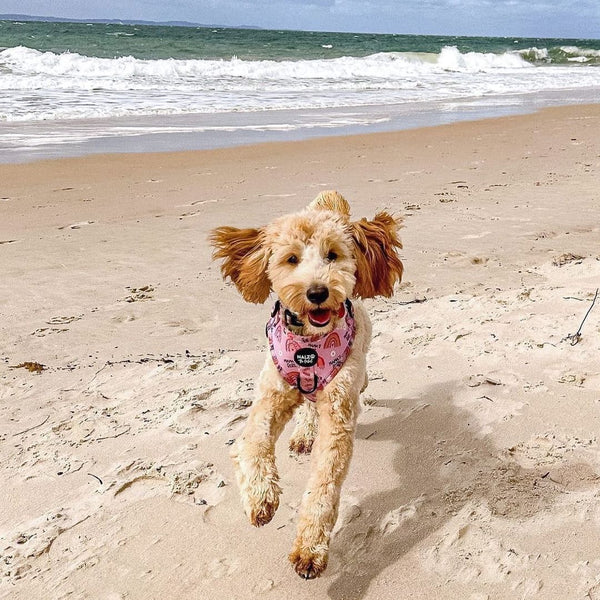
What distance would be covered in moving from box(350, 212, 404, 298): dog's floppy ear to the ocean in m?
9.83

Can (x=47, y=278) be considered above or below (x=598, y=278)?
below

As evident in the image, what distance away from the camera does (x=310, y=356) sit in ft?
9.43

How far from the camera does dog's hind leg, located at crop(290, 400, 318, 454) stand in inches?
137

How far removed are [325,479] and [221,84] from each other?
24.3 m

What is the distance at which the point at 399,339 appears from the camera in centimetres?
470

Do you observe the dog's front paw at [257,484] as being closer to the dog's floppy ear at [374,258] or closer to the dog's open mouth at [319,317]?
the dog's open mouth at [319,317]

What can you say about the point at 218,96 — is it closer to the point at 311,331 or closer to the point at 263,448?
the point at 311,331

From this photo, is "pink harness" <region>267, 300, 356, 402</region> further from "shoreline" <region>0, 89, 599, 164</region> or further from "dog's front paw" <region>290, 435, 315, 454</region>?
"shoreline" <region>0, 89, 599, 164</region>

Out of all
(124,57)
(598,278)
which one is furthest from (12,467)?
(124,57)

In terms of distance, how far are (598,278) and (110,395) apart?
3789 millimetres

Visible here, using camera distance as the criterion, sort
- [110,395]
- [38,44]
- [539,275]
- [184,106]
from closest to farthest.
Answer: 1. [110,395]
2. [539,275]
3. [184,106]
4. [38,44]

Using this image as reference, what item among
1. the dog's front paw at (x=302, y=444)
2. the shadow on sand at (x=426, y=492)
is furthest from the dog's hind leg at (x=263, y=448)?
the dog's front paw at (x=302, y=444)

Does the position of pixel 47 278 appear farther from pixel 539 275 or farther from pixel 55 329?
pixel 539 275

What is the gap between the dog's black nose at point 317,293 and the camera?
272 centimetres
